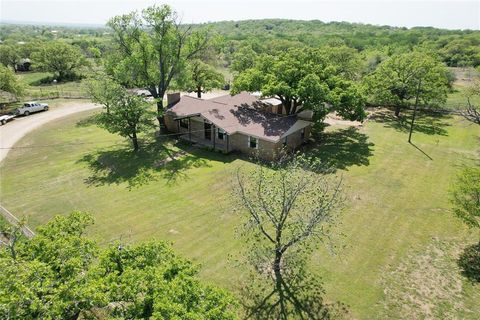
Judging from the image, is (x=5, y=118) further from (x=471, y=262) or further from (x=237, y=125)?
(x=471, y=262)

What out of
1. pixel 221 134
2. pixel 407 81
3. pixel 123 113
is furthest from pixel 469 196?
pixel 407 81

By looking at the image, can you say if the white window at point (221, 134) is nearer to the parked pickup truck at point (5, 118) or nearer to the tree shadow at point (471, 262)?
the tree shadow at point (471, 262)

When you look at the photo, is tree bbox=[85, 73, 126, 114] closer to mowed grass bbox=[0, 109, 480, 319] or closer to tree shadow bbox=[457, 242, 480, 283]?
mowed grass bbox=[0, 109, 480, 319]

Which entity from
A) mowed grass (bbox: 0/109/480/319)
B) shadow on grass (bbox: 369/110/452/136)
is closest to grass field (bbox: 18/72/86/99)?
mowed grass (bbox: 0/109/480/319)

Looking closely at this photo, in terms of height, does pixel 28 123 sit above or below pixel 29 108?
below

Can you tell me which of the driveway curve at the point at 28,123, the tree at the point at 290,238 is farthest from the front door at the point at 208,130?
the tree at the point at 290,238

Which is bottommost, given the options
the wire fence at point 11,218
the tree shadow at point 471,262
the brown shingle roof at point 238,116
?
the tree shadow at point 471,262

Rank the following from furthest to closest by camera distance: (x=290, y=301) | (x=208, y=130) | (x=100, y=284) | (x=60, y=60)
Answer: (x=60, y=60), (x=208, y=130), (x=290, y=301), (x=100, y=284)
